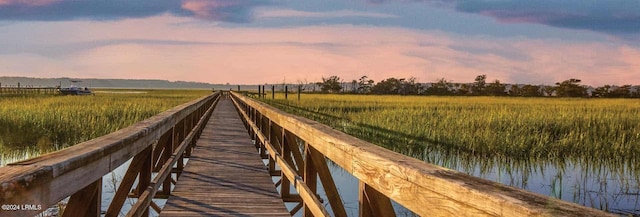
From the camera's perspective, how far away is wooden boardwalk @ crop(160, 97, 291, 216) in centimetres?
485

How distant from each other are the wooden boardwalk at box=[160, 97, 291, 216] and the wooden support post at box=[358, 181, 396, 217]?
2369mm

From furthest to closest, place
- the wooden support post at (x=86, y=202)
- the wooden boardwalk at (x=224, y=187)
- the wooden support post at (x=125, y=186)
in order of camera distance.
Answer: the wooden boardwalk at (x=224, y=187), the wooden support post at (x=125, y=186), the wooden support post at (x=86, y=202)

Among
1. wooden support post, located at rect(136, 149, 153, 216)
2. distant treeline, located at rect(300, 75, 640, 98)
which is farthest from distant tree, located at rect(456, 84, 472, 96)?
wooden support post, located at rect(136, 149, 153, 216)

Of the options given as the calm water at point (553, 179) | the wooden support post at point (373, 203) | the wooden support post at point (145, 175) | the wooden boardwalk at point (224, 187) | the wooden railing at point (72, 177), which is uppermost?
the wooden railing at point (72, 177)

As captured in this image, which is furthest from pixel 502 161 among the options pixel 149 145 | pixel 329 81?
pixel 329 81

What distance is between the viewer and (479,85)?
123562mm

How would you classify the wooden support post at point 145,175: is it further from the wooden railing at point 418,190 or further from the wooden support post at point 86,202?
the wooden support post at point 86,202

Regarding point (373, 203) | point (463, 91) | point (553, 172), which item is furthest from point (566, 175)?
point (463, 91)

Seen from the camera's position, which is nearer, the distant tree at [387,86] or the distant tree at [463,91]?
the distant tree at [463,91]

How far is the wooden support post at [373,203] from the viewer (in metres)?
2.35

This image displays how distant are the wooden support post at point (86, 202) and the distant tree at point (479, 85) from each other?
111 meters

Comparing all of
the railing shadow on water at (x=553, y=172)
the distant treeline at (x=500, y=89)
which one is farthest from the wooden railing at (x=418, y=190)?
the distant treeline at (x=500, y=89)

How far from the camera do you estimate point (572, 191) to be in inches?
316

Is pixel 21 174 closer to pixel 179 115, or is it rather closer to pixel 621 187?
pixel 179 115
